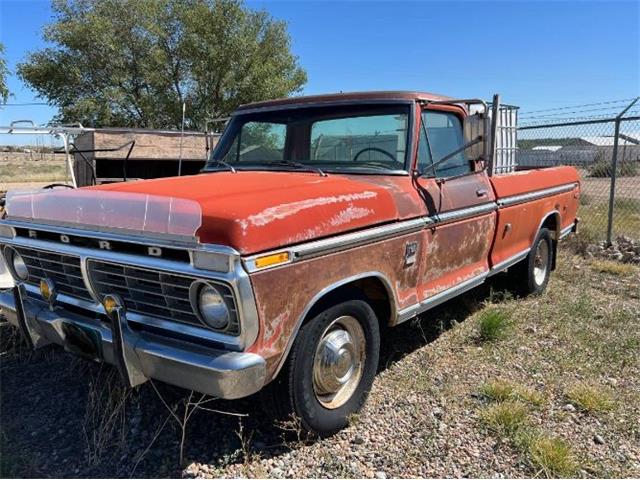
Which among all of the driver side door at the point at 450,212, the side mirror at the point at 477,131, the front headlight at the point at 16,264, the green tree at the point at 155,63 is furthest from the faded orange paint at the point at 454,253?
the green tree at the point at 155,63

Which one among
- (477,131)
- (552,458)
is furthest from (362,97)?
(552,458)

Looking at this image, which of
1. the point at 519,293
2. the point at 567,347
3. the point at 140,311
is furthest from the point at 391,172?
the point at 519,293

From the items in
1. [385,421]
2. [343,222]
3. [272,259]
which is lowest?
[385,421]

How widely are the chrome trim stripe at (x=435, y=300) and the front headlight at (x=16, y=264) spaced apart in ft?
7.96

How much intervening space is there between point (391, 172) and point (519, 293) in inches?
111

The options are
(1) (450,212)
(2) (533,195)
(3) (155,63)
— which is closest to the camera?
(1) (450,212)

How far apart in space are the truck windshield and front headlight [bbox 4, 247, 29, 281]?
1.44 m

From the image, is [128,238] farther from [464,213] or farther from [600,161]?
[600,161]

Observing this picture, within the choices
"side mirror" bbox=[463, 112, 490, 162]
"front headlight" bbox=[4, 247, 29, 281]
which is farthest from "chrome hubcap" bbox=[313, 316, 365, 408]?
"front headlight" bbox=[4, 247, 29, 281]

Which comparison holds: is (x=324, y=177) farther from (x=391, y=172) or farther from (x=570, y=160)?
(x=570, y=160)

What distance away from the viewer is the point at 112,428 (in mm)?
3035

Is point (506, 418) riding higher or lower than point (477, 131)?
lower

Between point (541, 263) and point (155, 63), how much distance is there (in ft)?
58.4

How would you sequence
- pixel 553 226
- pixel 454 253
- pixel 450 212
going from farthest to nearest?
pixel 553 226, pixel 454 253, pixel 450 212
